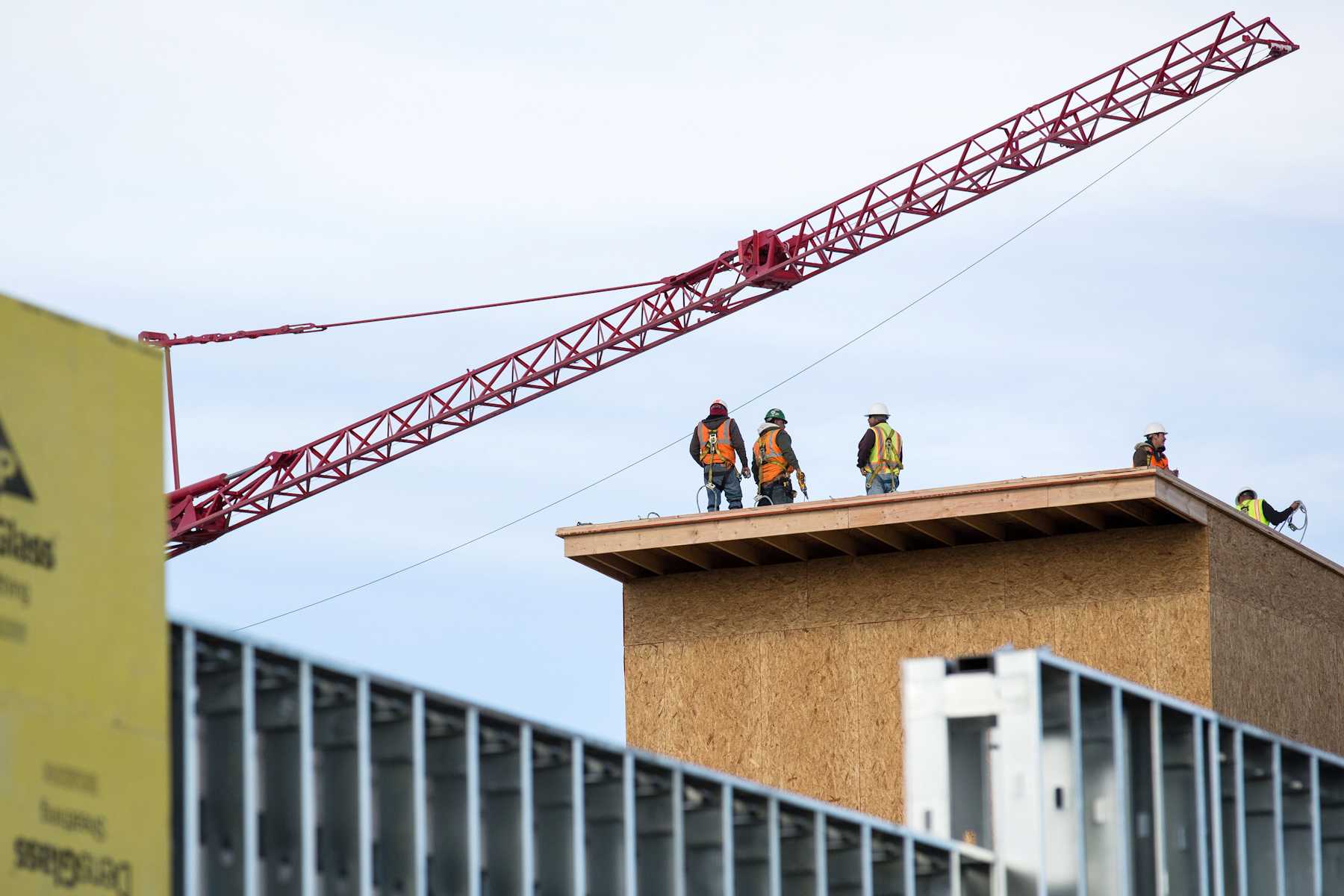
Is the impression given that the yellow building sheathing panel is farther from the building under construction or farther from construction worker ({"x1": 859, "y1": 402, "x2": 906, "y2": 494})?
construction worker ({"x1": 859, "y1": 402, "x2": 906, "y2": 494})

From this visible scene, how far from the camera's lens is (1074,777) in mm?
22062

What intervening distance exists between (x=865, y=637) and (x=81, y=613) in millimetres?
19691

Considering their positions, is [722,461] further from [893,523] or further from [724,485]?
[893,523]

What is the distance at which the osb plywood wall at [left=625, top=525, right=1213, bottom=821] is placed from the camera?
103 feet

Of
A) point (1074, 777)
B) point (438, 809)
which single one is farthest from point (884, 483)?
point (438, 809)

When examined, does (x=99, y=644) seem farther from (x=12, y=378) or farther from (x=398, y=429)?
(x=398, y=429)

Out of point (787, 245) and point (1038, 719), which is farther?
point (787, 245)

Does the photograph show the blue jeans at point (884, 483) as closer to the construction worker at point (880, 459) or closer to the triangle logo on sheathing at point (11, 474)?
the construction worker at point (880, 459)

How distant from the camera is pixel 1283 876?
1008 inches

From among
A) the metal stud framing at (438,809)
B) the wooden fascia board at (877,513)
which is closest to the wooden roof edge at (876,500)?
the wooden fascia board at (877,513)

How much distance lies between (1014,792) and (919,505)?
10.5m

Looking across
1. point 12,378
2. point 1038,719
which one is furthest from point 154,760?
point 1038,719

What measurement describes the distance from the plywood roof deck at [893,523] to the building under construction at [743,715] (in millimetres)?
50

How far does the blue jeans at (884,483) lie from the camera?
35094mm
